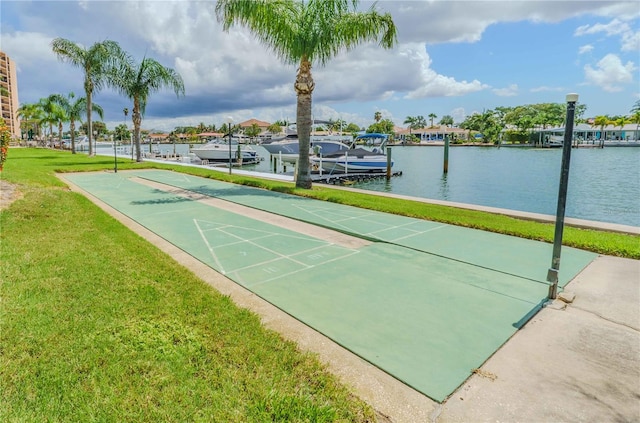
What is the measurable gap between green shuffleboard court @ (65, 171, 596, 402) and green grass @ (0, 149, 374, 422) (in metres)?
0.76

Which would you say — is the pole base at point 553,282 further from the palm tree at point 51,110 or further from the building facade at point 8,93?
the building facade at point 8,93

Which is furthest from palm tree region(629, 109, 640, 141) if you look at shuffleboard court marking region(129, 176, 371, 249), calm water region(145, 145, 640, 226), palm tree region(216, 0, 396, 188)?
shuffleboard court marking region(129, 176, 371, 249)

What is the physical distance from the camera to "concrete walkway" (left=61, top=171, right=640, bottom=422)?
2.89 m

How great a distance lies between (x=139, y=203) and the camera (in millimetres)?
12039

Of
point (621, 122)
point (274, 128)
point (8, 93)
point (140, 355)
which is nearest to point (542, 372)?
point (140, 355)

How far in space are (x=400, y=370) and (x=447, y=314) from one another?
134cm

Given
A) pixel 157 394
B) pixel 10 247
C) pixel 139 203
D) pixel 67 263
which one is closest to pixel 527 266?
pixel 157 394

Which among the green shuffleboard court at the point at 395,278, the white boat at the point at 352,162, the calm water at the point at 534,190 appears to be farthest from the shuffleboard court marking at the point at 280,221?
the white boat at the point at 352,162

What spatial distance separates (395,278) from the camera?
220 inches

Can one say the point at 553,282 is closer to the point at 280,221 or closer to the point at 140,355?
the point at 140,355

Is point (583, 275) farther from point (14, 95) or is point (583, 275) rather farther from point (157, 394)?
point (14, 95)

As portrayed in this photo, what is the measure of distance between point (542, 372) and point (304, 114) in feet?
44.3

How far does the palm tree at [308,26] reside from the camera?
1388 centimetres

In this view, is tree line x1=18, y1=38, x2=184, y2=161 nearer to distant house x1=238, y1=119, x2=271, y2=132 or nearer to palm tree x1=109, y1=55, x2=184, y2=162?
palm tree x1=109, y1=55, x2=184, y2=162
